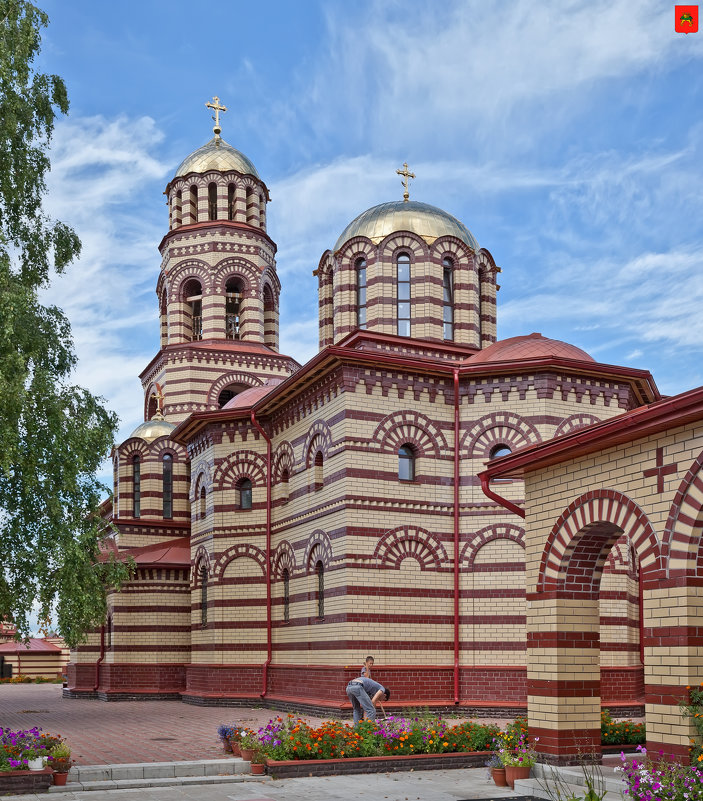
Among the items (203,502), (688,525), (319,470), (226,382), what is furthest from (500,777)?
(226,382)

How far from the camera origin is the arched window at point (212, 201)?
1294 inches

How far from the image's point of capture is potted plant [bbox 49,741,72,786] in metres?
11.2

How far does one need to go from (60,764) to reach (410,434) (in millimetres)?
10814

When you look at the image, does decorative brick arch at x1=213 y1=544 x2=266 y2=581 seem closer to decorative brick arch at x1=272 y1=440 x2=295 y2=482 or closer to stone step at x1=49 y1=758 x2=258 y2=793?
decorative brick arch at x1=272 y1=440 x2=295 y2=482

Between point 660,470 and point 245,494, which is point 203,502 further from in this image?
point 660,470

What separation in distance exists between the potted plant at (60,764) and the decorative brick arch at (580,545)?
19.6ft

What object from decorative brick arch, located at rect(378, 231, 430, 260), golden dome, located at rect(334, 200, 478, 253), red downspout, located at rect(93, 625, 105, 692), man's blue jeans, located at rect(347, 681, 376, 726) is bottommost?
red downspout, located at rect(93, 625, 105, 692)

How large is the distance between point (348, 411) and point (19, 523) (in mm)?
6809

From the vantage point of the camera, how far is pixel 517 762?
435 inches

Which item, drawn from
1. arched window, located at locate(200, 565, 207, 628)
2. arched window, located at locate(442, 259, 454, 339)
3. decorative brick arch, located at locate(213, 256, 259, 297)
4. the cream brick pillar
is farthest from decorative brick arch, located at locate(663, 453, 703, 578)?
decorative brick arch, located at locate(213, 256, 259, 297)

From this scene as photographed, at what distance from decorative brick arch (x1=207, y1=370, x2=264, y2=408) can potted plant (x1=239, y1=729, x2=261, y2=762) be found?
772 inches

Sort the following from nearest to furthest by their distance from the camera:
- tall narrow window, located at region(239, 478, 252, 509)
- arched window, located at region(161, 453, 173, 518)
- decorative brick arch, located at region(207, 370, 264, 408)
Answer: tall narrow window, located at region(239, 478, 252, 509), arched window, located at region(161, 453, 173, 518), decorative brick arch, located at region(207, 370, 264, 408)

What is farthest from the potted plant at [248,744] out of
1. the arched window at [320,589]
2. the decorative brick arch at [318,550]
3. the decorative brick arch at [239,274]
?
the decorative brick arch at [239,274]

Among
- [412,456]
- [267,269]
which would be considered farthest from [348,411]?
[267,269]
